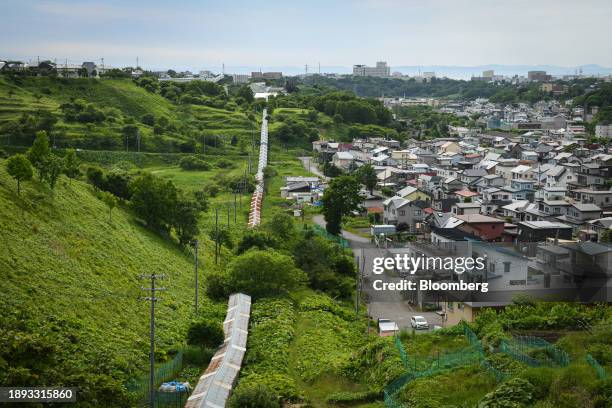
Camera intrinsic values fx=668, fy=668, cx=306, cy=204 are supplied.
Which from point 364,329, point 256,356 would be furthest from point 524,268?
point 256,356

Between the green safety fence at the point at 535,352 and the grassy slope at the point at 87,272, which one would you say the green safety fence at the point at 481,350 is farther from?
the grassy slope at the point at 87,272

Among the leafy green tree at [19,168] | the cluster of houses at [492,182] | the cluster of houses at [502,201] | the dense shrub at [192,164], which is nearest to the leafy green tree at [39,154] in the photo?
the leafy green tree at [19,168]

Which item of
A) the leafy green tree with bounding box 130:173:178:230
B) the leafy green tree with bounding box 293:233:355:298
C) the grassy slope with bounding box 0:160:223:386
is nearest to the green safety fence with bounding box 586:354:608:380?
the grassy slope with bounding box 0:160:223:386

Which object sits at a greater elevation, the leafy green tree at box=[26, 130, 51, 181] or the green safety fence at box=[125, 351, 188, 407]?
the leafy green tree at box=[26, 130, 51, 181]

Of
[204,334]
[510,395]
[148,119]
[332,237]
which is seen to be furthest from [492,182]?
[510,395]

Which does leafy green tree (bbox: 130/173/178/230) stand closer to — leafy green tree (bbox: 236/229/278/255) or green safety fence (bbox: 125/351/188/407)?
leafy green tree (bbox: 236/229/278/255)

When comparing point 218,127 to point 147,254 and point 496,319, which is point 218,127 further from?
point 496,319

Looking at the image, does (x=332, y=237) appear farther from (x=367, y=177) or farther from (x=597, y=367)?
(x=597, y=367)
